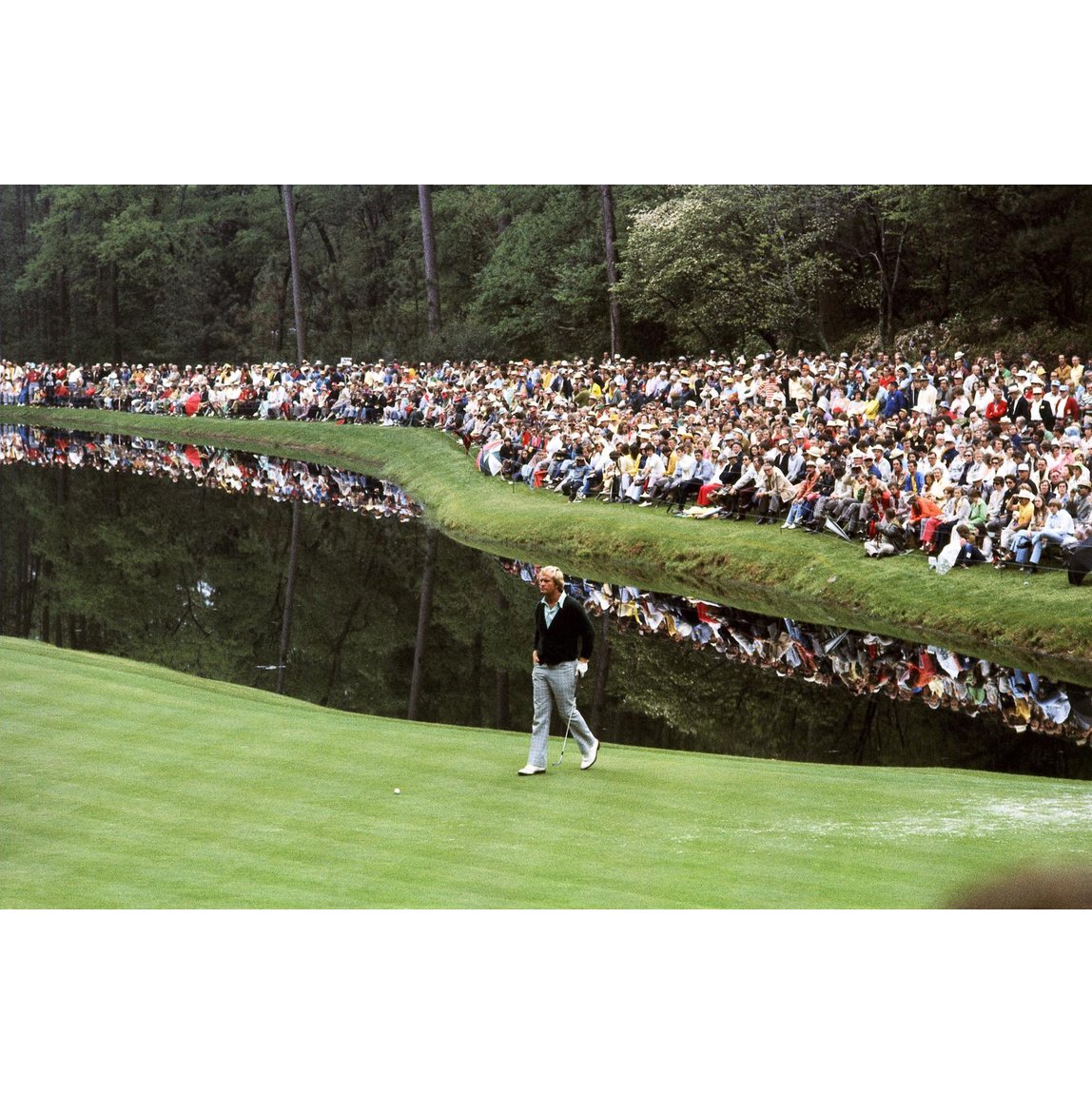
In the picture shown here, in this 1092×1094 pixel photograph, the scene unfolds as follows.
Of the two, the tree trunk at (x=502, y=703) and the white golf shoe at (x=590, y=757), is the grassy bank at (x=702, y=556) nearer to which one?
the tree trunk at (x=502, y=703)

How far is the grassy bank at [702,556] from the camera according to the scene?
51.6 ft

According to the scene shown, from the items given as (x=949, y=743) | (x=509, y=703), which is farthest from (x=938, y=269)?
(x=509, y=703)

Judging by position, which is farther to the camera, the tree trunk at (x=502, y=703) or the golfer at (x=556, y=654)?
the tree trunk at (x=502, y=703)

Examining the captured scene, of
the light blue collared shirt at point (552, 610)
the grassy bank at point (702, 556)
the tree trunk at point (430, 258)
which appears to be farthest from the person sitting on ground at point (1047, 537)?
the light blue collared shirt at point (552, 610)

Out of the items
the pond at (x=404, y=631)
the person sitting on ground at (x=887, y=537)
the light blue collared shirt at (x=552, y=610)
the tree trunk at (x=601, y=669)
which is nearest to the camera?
the light blue collared shirt at (x=552, y=610)

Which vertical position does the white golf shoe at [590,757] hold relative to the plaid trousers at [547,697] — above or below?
below

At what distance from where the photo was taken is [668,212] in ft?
48.8

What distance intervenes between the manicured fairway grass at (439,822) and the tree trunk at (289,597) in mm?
5090

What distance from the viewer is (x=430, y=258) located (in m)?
16.5

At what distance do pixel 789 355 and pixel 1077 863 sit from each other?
8.97 m

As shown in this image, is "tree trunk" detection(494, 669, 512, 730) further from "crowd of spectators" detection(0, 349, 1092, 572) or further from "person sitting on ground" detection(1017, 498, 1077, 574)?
"person sitting on ground" detection(1017, 498, 1077, 574)

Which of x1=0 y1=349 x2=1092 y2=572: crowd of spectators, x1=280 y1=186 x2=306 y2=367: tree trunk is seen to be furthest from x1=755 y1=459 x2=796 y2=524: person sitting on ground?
x1=280 y1=186 x2=306 y2=367: tree trunk

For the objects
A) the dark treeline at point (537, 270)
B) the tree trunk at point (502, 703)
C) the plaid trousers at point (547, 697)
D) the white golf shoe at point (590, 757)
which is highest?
the dark treeline at point (537, 270)

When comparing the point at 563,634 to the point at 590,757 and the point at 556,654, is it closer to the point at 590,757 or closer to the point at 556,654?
the point at 556,654
